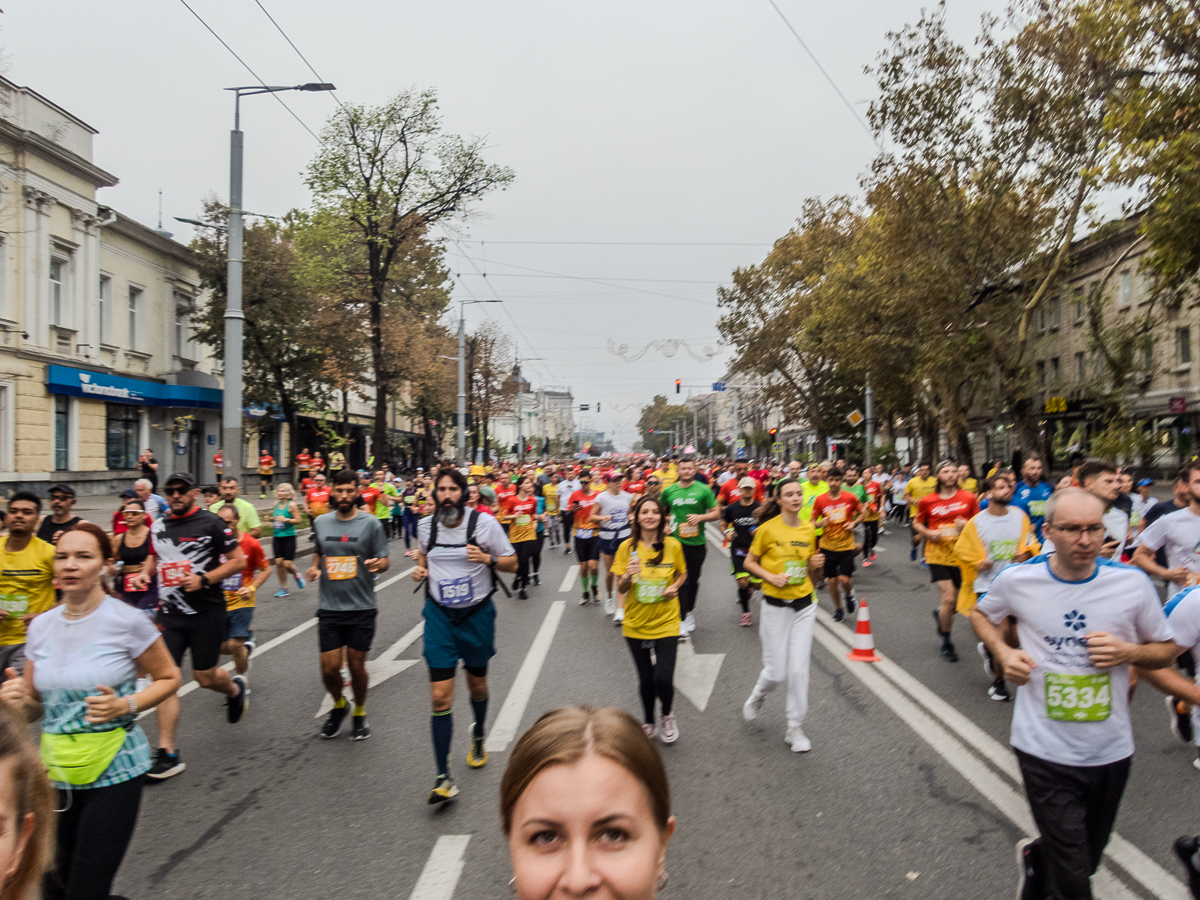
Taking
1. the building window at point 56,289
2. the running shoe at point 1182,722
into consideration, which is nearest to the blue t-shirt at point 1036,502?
the running shoe at point 1182,722

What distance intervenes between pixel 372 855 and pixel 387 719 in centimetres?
254

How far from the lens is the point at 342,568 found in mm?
6254

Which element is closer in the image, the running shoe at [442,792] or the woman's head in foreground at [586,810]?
the woman's head in foreground at [586,810]

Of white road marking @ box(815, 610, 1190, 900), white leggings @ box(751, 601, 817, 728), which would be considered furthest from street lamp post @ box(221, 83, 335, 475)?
white leggings @ box(751, 601, 817, 728)

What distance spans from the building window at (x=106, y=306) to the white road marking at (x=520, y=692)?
25422 mm

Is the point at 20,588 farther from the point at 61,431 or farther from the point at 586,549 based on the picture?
the point at 61,431

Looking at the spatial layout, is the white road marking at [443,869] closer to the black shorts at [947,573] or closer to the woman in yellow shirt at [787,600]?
the woman in yellow shirt at [787,600]

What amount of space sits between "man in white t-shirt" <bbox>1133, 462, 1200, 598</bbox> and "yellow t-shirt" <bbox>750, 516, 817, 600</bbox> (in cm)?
232

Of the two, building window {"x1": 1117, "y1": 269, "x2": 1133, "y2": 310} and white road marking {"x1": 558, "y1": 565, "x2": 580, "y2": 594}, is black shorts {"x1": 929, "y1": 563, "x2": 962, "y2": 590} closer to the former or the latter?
white road marking {"x1": 558, "y1": 565, "x2": 580, "y2": 594}

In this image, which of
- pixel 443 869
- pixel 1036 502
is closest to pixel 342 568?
pixel 443 869

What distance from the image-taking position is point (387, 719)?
6.81 m

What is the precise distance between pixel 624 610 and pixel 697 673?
2470 millimetres

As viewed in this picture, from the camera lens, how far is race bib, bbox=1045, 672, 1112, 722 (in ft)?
10.8

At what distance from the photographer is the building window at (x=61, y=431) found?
26642 mm
